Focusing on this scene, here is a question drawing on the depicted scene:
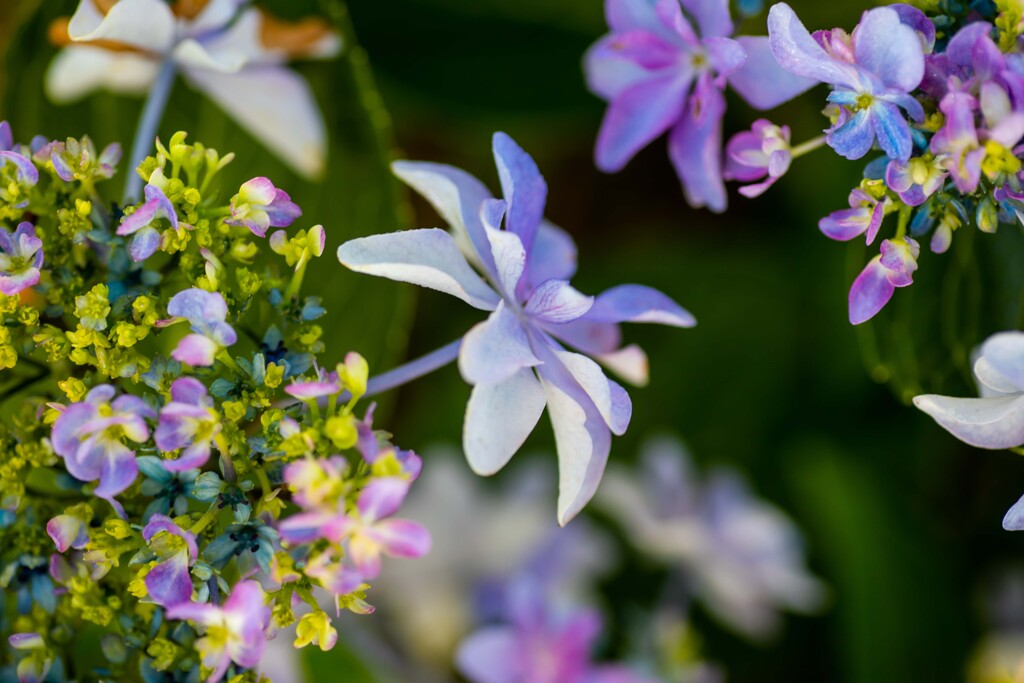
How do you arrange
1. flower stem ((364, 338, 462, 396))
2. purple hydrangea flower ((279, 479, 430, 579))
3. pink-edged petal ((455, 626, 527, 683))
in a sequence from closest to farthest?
purple hydrangea flower ((279, 479, 430, 579)) → flower stem ((364, 338, 462, 396)) → pink-edged petal ((455, 626, 527, 683))

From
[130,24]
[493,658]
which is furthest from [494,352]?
[493,658]

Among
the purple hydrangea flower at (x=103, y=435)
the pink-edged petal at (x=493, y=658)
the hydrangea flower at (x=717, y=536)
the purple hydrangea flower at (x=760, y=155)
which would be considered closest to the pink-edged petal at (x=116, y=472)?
the purple hydrangea flower at (x=103, y=435)

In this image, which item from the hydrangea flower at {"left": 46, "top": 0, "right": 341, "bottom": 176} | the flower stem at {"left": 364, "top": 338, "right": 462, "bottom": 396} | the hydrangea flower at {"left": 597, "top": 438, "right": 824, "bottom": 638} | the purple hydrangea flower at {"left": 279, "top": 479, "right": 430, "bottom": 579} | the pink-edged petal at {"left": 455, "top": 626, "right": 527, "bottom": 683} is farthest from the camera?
the hydrangea flower at {"left": 597, "top": 438, "right": 824, "bottom": 638}

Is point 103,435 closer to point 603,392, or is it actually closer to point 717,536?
point 603,392

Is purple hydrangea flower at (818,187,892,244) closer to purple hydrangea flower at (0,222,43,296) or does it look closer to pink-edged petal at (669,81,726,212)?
pink-edged petal at (669,81,726,212)

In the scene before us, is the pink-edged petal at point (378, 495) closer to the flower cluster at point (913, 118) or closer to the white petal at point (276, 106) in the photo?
the flower cluster at point (913, 118)

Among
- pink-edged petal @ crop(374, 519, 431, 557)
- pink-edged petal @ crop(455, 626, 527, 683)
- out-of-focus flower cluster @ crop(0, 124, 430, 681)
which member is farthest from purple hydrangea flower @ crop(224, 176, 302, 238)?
pink-edged petal @ crop(455, 626, 527, 683)

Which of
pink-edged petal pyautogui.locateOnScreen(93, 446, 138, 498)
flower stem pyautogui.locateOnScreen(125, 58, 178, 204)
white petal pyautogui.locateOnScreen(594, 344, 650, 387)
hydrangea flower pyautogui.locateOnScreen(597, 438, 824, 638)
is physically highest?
flower stem pyautogui.locateOnScreen(125, 58, 178, 204)
